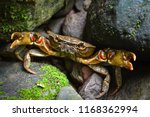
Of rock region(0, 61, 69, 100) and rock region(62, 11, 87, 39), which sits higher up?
rock region(62, 11, 87, 39)

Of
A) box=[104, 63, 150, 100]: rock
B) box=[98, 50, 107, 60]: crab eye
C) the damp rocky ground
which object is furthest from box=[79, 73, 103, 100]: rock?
box=[98, 50, 107, 60]: crab eye

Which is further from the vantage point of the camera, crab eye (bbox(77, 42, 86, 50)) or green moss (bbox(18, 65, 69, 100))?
crab eye (bbox(77, 42, 86, 50))

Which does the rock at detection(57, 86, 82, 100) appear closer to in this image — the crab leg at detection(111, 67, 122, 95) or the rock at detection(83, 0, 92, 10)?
the crab leg at detection(111, 67, 122, 95)

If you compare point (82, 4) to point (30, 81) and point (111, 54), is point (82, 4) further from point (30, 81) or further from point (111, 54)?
point (30, 81)

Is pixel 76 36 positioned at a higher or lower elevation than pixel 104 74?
higher

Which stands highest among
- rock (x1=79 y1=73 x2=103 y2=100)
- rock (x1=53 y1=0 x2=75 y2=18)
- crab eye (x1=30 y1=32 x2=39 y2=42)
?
rock (x1=53 y1=0 x2=75 y2=18)

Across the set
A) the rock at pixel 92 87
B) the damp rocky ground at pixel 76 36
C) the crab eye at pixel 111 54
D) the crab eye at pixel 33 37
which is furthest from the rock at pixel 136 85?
the crab eye at pixel 33 37

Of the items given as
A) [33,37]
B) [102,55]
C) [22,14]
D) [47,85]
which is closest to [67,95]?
[47,85]

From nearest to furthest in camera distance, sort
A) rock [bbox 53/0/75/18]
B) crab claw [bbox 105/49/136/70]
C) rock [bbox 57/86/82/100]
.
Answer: rock [bbox 57/86/82/100] → crab claw [bbox 105/49/136/70] → rock [bbox 53/0/75/18]
